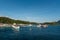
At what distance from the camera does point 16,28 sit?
109 metres
